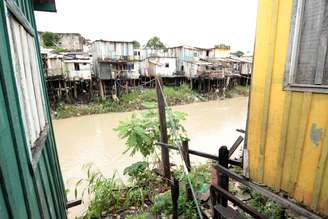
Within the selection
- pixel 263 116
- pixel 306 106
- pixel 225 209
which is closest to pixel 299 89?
pixel 306 106

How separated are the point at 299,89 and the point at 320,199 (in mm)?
885

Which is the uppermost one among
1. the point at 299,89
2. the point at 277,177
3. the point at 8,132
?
the point at 299,89

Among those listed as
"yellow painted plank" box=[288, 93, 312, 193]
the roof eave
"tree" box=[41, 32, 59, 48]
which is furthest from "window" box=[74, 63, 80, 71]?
"yellow painted plank" box=[288, 93, 312, 193]

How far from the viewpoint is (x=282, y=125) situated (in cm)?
192

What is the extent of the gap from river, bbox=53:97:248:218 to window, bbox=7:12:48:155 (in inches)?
170

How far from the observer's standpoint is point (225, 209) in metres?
2.64

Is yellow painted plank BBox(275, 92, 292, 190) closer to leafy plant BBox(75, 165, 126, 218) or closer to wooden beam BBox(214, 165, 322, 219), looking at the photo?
wooden beam BBox(214, 165, 322, 219)

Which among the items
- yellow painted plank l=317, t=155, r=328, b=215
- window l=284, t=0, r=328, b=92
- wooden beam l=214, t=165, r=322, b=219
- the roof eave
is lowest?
wooden beam l=214, t=165, r=322, b=219

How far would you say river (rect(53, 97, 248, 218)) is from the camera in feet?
30.0

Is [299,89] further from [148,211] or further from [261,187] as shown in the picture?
[148,211]

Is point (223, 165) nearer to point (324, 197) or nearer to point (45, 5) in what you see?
point (324, 197)

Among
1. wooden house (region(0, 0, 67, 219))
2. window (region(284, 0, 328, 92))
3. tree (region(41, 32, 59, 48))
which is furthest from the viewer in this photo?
tree (region(41, 32, 59, 48))

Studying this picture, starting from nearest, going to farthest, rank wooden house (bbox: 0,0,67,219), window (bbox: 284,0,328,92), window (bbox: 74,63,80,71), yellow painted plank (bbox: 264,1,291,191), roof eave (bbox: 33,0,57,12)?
wooden house (bbox: 0,0,67,219) → window (bbox: 284,0,328,92) → yellow painted plank (bbox: 264,1,291,191) → roof eave (bbox: 33,0,57,12) → window (bbox: 74,63,80,71)

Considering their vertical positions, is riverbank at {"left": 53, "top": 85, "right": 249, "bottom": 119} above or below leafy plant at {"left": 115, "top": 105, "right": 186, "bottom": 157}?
below
